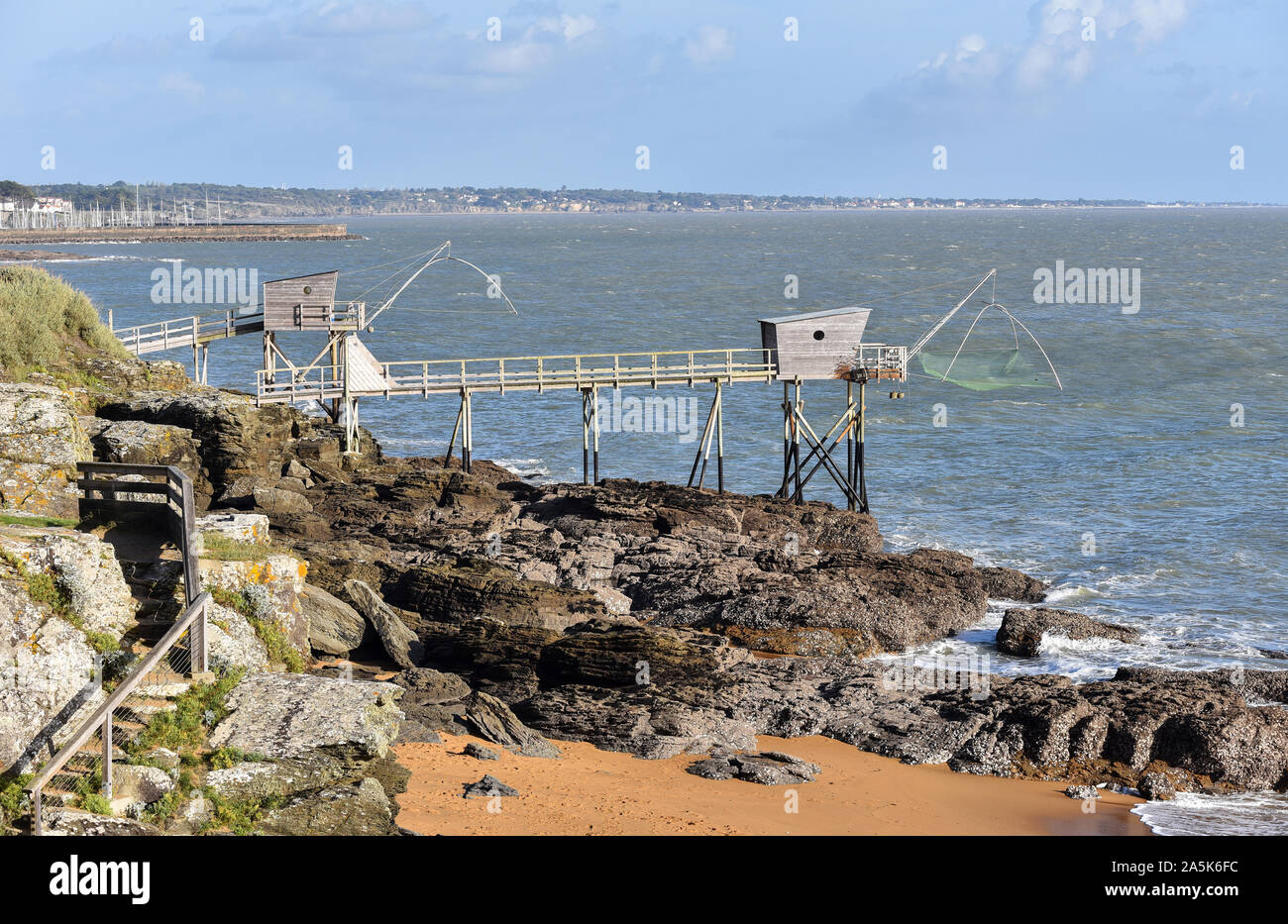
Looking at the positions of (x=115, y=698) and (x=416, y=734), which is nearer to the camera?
(x=115, y=698)

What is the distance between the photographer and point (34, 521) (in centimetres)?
1628

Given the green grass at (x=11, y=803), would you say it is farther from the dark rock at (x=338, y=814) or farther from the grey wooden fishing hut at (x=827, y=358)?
the grey wooden fishing hut at (x=827, y=358)

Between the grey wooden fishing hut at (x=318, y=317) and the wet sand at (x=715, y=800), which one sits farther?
the grey wooden fishing hut at (x=318, y=317)

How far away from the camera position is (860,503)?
34.7 metres

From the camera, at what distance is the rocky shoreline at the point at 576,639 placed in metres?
15.2

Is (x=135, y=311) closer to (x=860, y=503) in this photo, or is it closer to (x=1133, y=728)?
(x=860, y=503)

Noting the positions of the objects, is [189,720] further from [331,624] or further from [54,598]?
[331,624]

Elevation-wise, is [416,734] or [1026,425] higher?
[1026,425]

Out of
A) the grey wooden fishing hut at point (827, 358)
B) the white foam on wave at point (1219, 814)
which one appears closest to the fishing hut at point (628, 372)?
the grey wooden fishing hut at point (827, 358)

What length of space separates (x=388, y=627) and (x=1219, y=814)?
11.5m

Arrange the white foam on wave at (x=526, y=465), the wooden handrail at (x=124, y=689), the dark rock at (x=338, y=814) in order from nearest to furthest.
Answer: the wooden handrail at (x=124, y=689), the dark rock at (x=338, y=814), the white foam on wave at (x=526, y=465)

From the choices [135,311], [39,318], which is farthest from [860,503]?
[135,311]

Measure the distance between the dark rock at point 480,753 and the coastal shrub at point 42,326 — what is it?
13775mm
